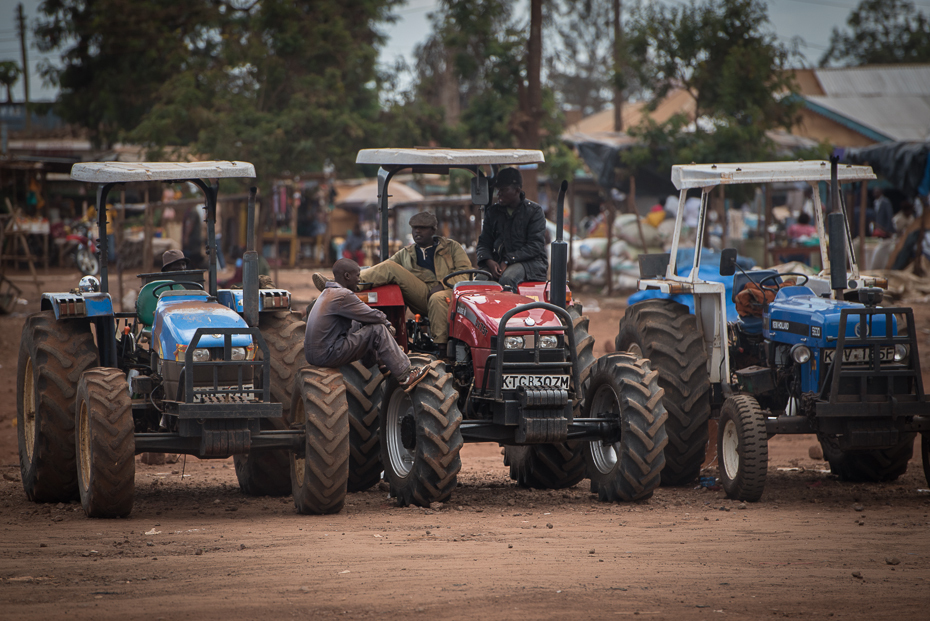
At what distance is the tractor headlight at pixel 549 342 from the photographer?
310 inches

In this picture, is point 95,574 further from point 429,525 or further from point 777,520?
point 777,520

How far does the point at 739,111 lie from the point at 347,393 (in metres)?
14.3

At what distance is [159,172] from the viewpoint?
27.6 feet

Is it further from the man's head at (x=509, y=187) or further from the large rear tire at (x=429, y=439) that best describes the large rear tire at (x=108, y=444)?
the man's head at (x=509, y=187)

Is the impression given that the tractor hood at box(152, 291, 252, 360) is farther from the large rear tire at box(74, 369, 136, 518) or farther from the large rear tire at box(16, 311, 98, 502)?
the large rear tire at box(16, 311, 98, 502)

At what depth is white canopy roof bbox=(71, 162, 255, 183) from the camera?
8.31 meters

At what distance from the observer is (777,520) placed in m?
7.41

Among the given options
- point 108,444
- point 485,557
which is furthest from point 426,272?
point 485,557

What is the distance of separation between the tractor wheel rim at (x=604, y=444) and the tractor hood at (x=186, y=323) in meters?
2.77

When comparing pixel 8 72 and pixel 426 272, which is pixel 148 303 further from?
pixel 8 72

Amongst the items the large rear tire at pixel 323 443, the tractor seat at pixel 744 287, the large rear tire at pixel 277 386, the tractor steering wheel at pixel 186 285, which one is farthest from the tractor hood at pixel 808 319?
the tractor steering wheel at pixel 186 285

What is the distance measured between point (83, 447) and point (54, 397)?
0.59m

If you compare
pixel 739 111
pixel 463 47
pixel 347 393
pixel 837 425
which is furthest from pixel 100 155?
pixel 837 425

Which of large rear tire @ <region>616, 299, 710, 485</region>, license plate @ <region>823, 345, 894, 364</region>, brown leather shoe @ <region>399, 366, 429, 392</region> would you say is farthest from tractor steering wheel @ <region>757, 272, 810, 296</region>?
brown leather shoe @ <region>399, 366, 429, 392</region>
